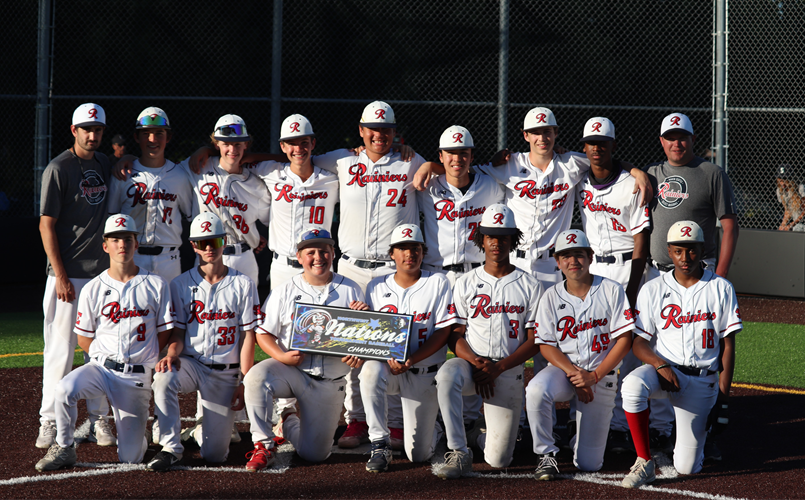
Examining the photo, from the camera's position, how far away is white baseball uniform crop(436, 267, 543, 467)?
5348 mm

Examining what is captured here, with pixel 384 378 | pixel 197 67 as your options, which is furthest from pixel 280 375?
pixel 197 67

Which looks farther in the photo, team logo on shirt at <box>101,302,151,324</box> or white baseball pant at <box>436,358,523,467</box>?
team logo on shirt at <box>101,302,151,324</box>

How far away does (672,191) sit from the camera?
642 cm

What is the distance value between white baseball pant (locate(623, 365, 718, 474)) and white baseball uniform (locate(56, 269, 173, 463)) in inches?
127

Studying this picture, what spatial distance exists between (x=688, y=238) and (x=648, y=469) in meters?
1.56

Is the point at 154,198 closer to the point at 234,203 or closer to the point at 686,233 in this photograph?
the point at 234,203

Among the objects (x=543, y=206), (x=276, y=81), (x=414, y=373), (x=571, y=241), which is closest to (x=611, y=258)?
(x=543, y=206)

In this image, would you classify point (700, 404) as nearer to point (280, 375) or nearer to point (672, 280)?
point (672, 280)

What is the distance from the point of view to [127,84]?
1662 centimetres

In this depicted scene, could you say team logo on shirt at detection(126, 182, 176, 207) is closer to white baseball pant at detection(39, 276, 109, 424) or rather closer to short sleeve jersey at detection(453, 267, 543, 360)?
white baseball pant at detection(39, 276, 109, 424)

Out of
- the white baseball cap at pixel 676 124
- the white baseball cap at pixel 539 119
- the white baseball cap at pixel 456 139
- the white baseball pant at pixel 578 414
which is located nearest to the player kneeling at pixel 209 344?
the white baseball cap at pixel 456 139

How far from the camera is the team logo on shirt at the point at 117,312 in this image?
5555mm

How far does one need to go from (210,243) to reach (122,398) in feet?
3.97

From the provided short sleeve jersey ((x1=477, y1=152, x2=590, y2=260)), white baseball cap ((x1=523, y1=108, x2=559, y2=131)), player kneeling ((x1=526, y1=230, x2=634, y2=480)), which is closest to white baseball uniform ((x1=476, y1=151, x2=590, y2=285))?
short sleeve jersey ((x1=477, y1=152, x2=590, y2=260))
